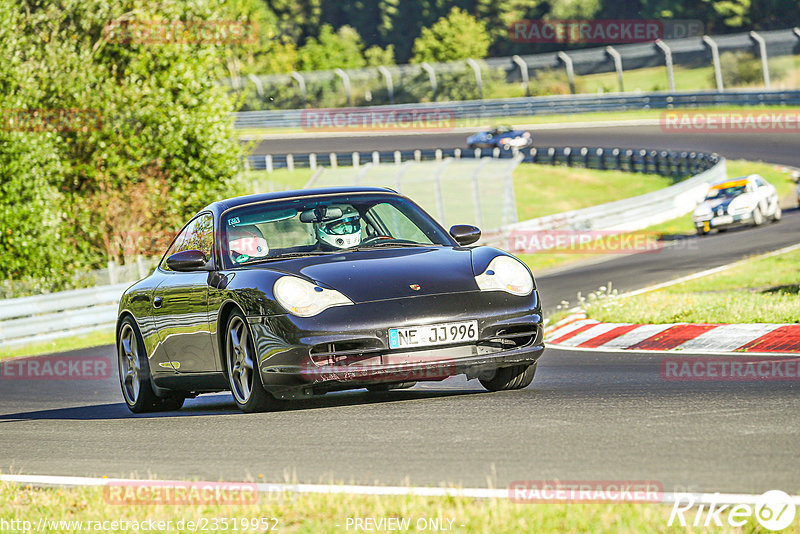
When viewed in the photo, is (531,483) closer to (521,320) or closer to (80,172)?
(521,320)

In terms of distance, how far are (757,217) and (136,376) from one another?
23.1 metres

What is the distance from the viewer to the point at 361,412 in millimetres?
7578

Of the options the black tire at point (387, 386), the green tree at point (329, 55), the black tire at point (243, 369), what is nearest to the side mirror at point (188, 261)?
the black tire at point (243, 369)

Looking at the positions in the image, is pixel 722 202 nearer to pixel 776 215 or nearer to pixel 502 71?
pixel 776 215

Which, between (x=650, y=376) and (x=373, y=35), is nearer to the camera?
(x=650, y=376)

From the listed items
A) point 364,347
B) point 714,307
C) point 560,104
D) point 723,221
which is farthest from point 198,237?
point 560,104

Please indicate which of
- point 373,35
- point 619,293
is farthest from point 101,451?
point 373,35

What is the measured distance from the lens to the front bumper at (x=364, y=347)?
738 cm

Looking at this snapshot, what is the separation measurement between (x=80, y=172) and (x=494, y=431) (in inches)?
1041

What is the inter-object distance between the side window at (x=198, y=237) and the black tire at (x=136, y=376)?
0.66m

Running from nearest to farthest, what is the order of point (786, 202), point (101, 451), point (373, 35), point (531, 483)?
point (531, 483) < point (101, 451) < point (786, 202) < point (373, 35)

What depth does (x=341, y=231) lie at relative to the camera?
854 centimetres

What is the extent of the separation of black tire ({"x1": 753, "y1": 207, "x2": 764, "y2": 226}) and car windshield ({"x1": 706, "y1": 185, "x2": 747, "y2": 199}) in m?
0.58

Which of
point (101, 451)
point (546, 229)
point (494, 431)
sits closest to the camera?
point (494, 431)
